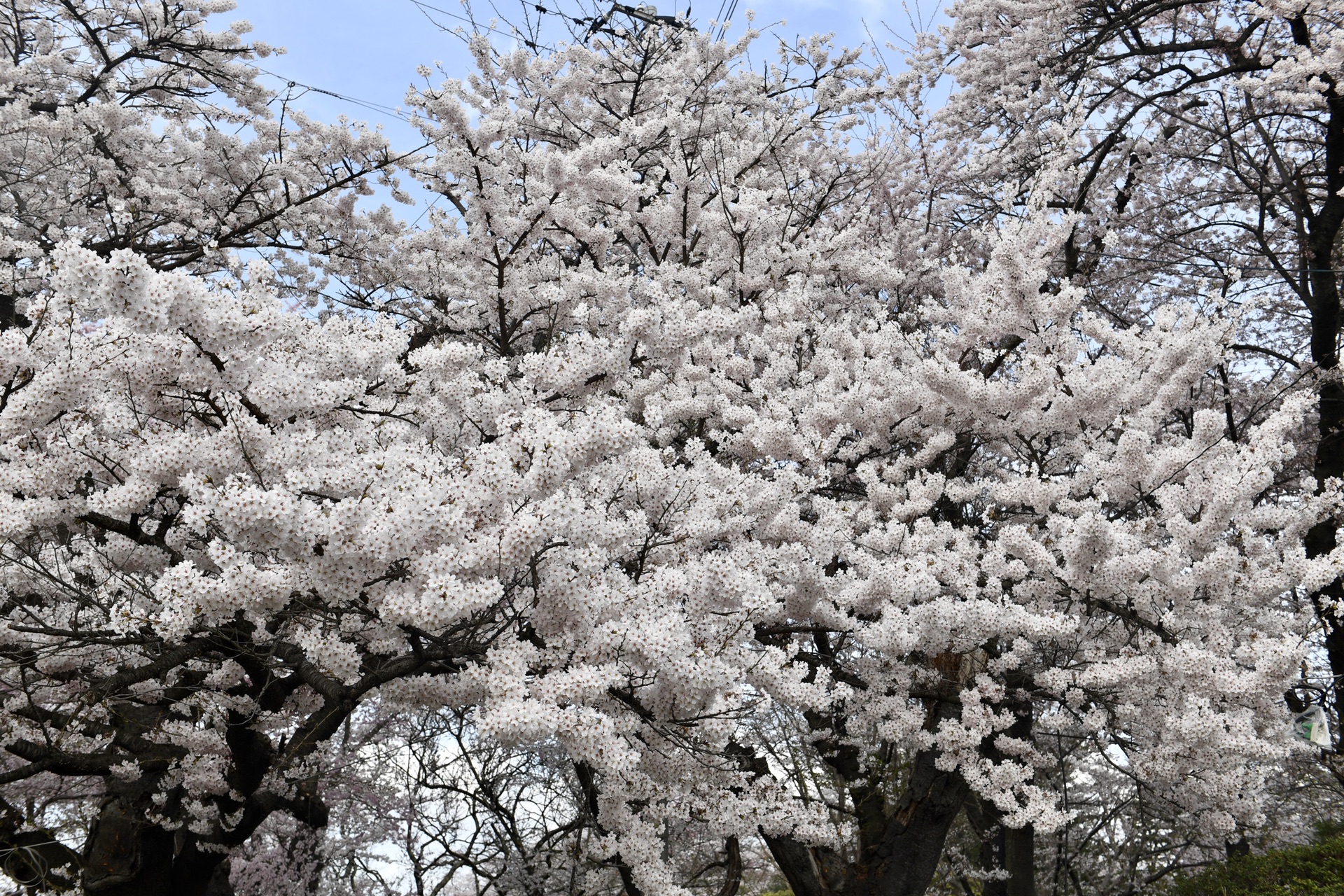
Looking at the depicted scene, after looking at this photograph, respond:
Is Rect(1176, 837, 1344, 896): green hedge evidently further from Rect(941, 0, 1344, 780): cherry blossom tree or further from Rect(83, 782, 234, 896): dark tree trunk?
Rect(83, 782, 234, 896): dark tree trunk

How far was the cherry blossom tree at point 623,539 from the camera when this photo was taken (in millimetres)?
4219

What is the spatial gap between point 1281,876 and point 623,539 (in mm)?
6274

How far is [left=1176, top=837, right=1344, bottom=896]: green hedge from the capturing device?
6.87 meters

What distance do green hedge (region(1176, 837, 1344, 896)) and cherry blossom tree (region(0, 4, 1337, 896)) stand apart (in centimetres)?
74

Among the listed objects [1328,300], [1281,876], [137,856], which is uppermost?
[1328,300]

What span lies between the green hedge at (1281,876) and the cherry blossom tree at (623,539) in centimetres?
74

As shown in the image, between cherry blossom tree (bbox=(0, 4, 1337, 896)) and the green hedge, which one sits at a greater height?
cherry blossom tree (bbox=(0, 4, 1337, 896))

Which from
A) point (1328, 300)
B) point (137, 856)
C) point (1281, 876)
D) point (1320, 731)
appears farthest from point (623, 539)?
point (1328, 300)

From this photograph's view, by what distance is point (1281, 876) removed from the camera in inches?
291

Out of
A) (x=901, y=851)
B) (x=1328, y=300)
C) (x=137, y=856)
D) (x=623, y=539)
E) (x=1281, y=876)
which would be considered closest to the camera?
(x=623, y=539)

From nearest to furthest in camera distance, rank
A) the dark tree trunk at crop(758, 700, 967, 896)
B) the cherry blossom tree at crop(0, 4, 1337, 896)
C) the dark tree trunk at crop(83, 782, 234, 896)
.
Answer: the cherry blossom tree at crop(0, 4, 1337, 896) → the dark tree trunk at crop(83, 782, 234, 896) → the dark tree trunk at crop(758, 700, 967, 896)

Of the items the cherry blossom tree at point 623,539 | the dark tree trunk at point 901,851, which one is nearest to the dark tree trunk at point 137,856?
the cherry blossom tree at point 623,539

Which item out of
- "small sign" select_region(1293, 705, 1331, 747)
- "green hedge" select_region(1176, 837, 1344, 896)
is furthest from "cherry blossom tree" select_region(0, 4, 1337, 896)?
"small sign" select_region(1293, 705, 1331, 747)

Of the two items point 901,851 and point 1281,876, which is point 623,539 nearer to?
point 901,851
